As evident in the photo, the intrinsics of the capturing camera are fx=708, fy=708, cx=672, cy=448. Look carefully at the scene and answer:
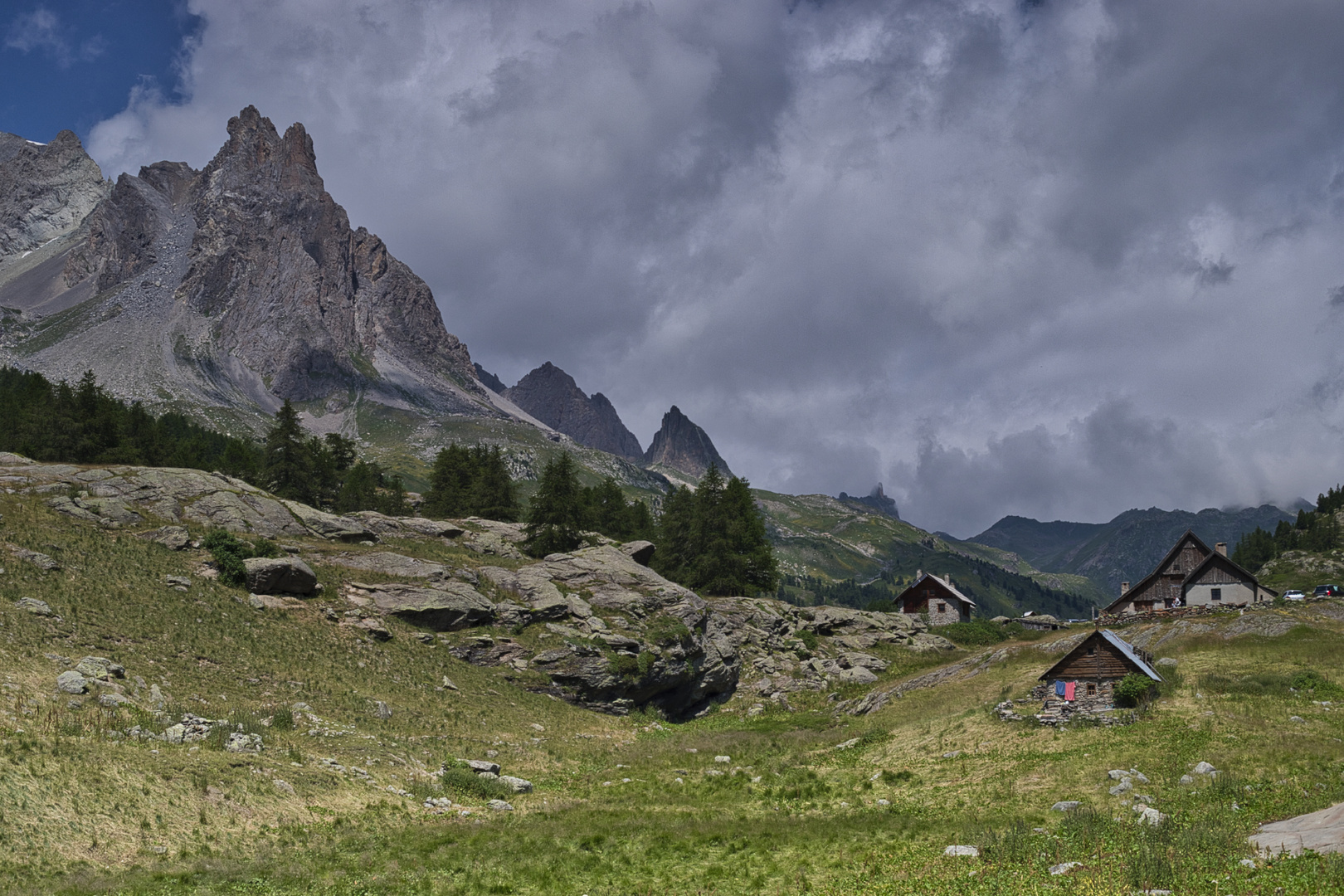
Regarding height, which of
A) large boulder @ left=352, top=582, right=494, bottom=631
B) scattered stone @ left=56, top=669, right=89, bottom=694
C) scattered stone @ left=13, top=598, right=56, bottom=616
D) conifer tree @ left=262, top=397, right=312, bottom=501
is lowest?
scattered stone @ left=56, top=669, right=89, bottom=694

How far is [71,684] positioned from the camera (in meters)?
24.8

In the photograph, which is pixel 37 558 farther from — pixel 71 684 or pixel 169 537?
pixel 71 684

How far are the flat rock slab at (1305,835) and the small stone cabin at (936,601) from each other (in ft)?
242

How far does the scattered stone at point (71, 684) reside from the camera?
2452 cm

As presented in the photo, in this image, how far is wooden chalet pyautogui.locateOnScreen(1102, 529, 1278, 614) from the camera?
7412cm

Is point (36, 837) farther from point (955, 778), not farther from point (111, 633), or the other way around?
point (955, 778)

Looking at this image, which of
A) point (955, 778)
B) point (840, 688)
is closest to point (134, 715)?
point (955, 778)

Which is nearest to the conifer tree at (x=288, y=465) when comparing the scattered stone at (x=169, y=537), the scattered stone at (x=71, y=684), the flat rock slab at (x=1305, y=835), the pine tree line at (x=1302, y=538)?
the scattered stone at (x=169, y=537)

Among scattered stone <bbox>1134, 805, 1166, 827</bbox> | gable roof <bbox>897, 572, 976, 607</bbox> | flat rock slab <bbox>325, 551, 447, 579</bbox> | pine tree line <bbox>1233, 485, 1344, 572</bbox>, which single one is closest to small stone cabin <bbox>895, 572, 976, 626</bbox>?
gable roof <bbox>897, 572, 976, 607</bbox>

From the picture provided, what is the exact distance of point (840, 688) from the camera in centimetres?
5788

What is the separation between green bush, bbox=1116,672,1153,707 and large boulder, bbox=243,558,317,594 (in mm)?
45627

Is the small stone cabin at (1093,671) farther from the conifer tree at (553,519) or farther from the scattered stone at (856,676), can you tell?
the conifer tree at (553,519)

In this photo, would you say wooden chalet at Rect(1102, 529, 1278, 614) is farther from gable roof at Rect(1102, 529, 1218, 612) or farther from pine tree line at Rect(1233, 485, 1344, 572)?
pine tree line at Rect(1233, 485, 1344, 572)

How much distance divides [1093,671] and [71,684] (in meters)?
43.9
